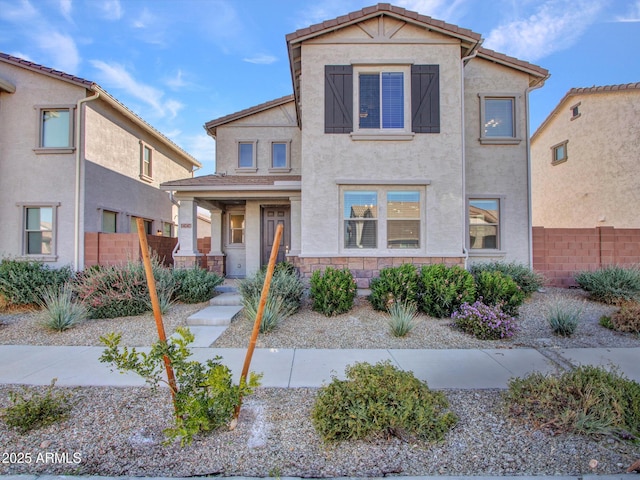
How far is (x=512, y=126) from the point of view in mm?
10453

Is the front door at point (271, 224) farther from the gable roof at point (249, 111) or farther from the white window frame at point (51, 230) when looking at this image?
the white window frame at point (51, 230)

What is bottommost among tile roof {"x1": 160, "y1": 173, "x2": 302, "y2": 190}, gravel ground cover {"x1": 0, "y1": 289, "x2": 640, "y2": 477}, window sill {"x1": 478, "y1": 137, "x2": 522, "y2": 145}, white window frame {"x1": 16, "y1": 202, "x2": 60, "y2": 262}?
gravel ground cover {"x1": 0, "y1": 289, "x2": 640, "y2": 477}

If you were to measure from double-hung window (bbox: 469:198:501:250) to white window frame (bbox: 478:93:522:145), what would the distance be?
1737mm

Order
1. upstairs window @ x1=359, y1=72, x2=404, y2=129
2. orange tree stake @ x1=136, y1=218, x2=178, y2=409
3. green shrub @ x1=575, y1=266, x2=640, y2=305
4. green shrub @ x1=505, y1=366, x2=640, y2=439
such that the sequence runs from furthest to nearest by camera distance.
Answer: upstairs window @ x1=359, y1=72, x2=404, y2=129 < green shrub @ x1=575, y1=266, x2=640, y2=305 < green shrub @ x1=505, y1=366, x2=640, y2=439 < orange tree stake @ x1=136, y1=218, x2=178, y2=409

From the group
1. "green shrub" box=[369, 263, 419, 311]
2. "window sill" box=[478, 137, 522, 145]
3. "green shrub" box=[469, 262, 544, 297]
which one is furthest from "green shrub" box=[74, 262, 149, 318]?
"window sill" box=[478, 137, 522, 145]

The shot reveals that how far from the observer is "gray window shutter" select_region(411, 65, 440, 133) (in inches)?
350

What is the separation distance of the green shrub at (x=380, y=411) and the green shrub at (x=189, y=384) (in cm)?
75

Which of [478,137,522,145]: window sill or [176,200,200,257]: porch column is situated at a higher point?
[478,137,522,145]: window sill

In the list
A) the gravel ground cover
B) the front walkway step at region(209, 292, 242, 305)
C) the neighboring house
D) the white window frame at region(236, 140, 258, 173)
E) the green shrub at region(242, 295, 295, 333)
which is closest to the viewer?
the gravel ground cover

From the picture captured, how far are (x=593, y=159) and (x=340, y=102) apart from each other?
12.1 meters

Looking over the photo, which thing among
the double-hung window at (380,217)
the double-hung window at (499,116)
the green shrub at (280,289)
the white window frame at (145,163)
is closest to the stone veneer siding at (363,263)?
the double-hung window at (380,217)

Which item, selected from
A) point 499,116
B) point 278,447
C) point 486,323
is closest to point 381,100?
point 499,116

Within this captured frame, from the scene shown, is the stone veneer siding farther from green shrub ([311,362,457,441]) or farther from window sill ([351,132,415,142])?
green shrub ([311,362,457,441])

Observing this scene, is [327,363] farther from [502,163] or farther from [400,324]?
[502,163]
